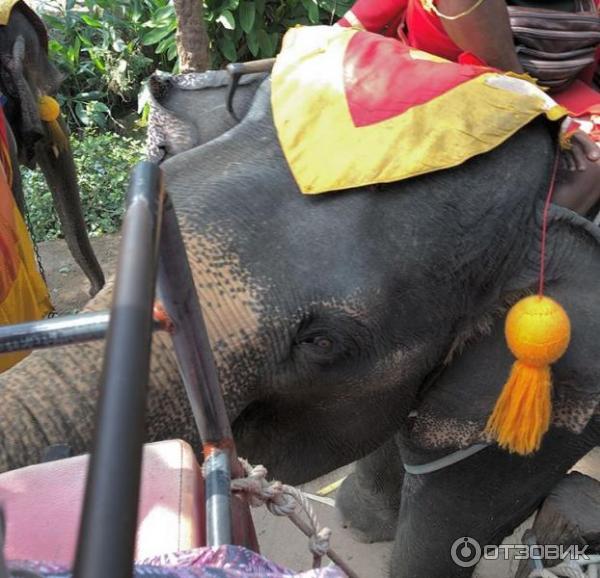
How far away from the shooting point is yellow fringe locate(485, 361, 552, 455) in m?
1.25

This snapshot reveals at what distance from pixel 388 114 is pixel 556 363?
0.48 metres

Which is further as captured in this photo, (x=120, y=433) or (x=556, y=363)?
(x=556, y=363)

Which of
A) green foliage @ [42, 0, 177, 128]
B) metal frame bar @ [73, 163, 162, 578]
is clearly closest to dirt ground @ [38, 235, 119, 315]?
green foliage @ [42, 0, 177, 128]

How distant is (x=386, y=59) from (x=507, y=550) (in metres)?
1.43

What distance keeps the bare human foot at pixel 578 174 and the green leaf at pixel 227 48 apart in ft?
11.9

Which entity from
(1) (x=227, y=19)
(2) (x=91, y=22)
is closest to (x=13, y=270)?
(1) (x=227, y=19)

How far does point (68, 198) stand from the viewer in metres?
3.07

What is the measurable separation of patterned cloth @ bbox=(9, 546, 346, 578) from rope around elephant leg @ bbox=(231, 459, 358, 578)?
118 millimetres

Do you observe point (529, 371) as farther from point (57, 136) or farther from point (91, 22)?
point (91, 22)

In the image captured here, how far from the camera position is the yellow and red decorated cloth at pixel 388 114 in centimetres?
121

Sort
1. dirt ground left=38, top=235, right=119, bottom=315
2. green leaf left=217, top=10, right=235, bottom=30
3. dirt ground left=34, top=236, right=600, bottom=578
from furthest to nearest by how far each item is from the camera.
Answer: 1. green leaf left=217, top=10, right=235, bottom=30
2. dirt ground left=38, top=235, right=119, bottom=315
3. dirt ground left=34, top=236, right=600, bottom=578

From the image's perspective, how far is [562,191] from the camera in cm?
135

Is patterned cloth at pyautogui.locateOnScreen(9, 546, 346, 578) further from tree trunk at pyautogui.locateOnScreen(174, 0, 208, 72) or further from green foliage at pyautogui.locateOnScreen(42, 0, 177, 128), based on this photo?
green foliage at pyautogui.locateOnScreen(42, 0, 177, 128)

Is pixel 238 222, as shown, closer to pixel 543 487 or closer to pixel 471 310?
pixel 471 310
